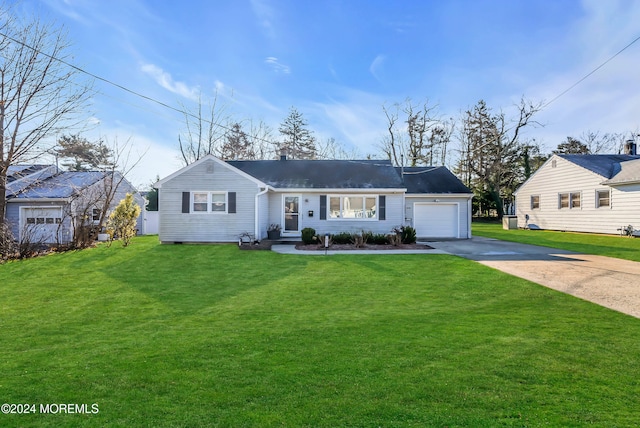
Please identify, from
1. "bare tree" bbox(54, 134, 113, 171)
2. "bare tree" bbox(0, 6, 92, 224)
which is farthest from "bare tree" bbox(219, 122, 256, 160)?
"bare tree" bbox(0, 6, 92, 224)

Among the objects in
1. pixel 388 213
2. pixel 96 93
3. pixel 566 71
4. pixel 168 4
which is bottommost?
pixel 388 213

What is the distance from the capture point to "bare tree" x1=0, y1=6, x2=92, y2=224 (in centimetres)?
1283

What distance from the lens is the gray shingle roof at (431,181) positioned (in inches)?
724

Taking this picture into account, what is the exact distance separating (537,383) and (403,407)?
4.77 ft

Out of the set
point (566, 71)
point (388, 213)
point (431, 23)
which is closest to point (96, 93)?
point (388, 213)

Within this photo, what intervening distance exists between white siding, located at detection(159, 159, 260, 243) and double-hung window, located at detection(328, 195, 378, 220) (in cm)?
384

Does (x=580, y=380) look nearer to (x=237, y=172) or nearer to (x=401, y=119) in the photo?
(x=237, y=172)

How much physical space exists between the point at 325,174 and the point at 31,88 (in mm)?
12910

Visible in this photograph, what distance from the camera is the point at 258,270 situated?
31.7 feet

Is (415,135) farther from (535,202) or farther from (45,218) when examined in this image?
(45,218)

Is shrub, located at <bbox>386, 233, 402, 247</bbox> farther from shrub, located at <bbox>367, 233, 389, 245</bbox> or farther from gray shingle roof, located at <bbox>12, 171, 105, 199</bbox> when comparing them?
gray shingle roof, located at <bbox>12, 171, 105, 199</bbox>

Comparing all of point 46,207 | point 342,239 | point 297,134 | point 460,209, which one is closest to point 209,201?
point 342,239

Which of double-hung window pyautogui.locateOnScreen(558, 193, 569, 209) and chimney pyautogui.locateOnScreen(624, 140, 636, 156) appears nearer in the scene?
double-hung window pyautogui.locateOnScreen(558, 193, 569, 209)

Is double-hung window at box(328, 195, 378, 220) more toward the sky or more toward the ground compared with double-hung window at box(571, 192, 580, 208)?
more toward the ground
